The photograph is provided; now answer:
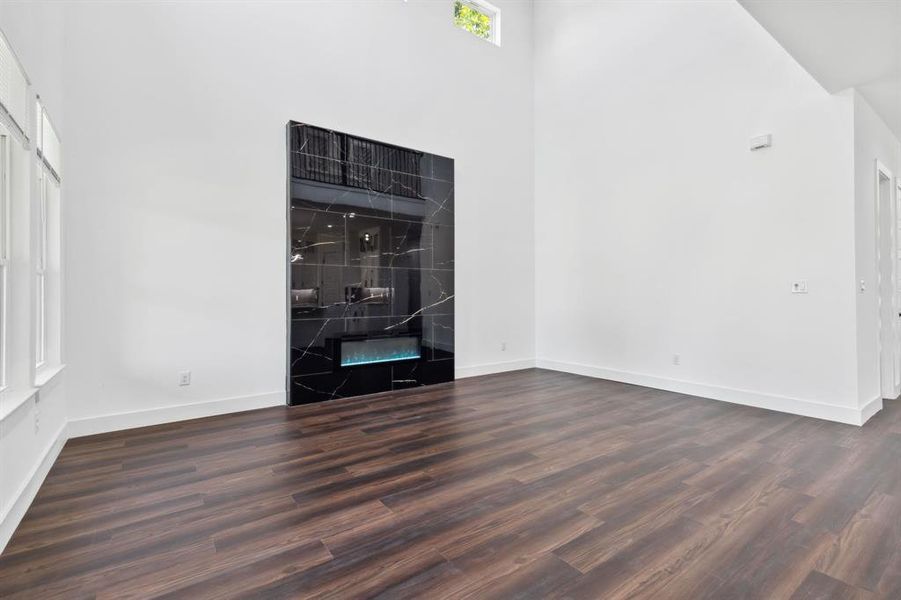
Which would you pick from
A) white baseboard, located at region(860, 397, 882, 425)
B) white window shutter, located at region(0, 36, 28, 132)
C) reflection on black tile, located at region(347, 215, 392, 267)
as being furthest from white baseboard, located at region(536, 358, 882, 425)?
white window shutter, located at region(0, 36, 28, 132)

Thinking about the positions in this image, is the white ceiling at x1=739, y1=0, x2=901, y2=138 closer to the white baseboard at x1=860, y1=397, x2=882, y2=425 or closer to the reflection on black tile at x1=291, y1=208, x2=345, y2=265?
the white baseboard at x1=860, y1=397, x2=882, y2=425

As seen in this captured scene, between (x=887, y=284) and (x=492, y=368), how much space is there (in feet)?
14.1

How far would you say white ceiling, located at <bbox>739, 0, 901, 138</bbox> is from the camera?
8.74 feet

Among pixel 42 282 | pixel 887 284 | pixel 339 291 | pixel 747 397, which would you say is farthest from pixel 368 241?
pixel 887 284

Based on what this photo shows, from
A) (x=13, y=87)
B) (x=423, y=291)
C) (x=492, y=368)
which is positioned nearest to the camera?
(x=13, y=87)

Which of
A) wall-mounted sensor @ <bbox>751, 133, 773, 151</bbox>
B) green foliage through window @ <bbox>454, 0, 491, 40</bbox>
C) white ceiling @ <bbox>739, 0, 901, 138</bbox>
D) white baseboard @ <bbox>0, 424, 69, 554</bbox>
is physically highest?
green foliage through window @ <bbox>454, 0, 491, 40</bbox>

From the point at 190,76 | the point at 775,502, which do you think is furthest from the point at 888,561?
the point at 190,76

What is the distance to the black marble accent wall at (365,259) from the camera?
4.60 meters

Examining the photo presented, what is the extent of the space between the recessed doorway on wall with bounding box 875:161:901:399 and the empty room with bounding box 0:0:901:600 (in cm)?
5

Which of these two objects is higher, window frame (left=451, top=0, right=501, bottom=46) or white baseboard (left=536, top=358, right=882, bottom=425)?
window frame (left=451, top=0, right=501, bottom=46)

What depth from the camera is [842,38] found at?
3031 mm

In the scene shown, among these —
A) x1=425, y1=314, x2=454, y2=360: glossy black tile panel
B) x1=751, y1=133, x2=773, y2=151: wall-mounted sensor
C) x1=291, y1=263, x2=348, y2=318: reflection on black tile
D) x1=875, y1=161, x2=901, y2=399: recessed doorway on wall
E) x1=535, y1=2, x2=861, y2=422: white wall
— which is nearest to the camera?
x1=535, y1=2, x2=861, y2=422: white wall

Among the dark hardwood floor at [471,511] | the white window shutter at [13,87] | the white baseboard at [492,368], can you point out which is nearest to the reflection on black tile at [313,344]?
the dark hardwood floor at [471,511]

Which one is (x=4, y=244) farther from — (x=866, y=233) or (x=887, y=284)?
(x=887, y=284)
